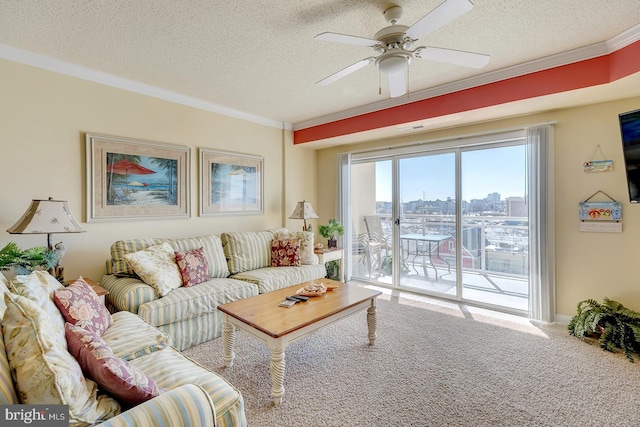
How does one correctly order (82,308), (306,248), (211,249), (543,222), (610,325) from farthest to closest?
1. (306,248)
2. (211,249)
3. (543,222)
4. (610,325)
5. (82,308)

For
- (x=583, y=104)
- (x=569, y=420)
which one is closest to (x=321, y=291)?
(x=569, y=420)

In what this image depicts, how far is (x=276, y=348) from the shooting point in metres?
1.87

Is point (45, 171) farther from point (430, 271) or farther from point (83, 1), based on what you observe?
A: point (430, 271)

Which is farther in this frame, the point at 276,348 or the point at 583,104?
the point at 583,104

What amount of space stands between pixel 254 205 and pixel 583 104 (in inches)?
156

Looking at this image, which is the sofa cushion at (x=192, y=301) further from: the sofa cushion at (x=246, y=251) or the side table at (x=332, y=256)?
the side table at (x=332, y=256)

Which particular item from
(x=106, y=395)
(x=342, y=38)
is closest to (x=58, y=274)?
(x=106, y=395)

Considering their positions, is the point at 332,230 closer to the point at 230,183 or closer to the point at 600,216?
the point at 230,183

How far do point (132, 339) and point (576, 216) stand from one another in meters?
4.01

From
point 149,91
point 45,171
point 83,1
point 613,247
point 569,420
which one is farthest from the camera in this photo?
point 149,91

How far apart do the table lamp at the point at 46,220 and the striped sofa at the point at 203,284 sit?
0.47m

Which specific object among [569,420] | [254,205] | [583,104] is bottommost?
[569,420]

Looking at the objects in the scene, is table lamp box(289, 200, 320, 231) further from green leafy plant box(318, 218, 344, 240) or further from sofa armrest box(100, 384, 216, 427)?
sofa armrest box(100, 384, 216, 427)

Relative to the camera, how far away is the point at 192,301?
258cm
